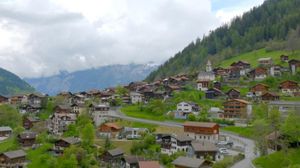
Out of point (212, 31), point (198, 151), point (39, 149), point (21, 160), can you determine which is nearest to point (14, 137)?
point (39, 149)

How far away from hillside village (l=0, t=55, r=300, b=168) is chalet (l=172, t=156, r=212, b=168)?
0.15m

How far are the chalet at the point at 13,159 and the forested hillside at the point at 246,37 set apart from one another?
288 ft

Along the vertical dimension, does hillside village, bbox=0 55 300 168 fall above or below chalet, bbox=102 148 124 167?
above

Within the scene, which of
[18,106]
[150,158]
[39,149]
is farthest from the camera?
[18,106]

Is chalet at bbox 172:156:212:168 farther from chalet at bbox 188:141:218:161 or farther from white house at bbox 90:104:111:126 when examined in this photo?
white house at bbox 90:104:111:126

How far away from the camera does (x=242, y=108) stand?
3174 inches

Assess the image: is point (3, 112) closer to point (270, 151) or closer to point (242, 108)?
point (242, 108)

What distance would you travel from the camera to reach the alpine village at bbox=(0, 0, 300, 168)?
58.3 meters

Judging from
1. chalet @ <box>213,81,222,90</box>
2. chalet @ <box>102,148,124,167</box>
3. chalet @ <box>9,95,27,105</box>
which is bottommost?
chalet @ <box>102,148,124,167</box>

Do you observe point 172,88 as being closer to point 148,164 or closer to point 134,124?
point 134,124

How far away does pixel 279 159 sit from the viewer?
51.7 metres

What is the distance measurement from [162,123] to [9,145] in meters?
32.1

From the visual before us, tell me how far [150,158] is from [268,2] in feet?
474

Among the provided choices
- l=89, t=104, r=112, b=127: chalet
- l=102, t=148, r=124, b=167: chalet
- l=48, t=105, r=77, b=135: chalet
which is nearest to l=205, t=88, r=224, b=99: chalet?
l=89, t=104, r=112, b=127: chalet
